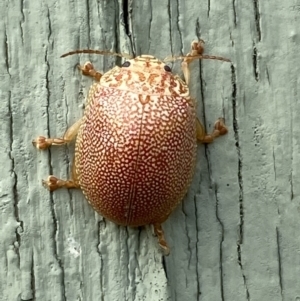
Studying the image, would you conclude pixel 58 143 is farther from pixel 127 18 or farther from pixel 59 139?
pixel 127 18

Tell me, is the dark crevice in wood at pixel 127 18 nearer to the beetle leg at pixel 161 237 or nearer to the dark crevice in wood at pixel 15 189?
the dark crevice in wood at pixel 15 189

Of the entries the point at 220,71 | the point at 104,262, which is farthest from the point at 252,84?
the point at 104,262

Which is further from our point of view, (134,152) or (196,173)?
(196,173)

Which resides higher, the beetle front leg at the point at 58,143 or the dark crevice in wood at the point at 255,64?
the dark crevice in wood at the point at 255,64

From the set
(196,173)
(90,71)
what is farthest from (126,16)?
(196,173)

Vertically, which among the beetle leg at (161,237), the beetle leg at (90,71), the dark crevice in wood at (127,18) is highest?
the dark crevice in wood at (127,18)

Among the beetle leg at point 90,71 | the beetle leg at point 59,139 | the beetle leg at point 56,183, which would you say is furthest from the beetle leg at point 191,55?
the beetle leg at point 56,183
